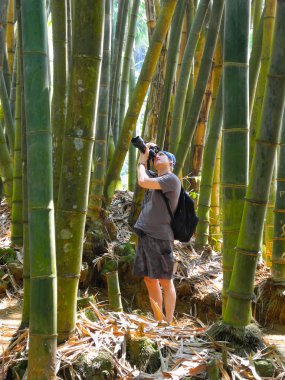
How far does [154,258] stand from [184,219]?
276mm

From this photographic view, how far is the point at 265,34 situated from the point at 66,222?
2.19 meters

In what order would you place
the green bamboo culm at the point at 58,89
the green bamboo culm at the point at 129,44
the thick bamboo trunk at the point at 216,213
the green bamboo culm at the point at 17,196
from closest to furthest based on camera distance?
the green bamboo culm at the point at 58,89 → the green bamboo culm at the point at 17,196 → the thick bamboo trunk at the point at 216,213 → the green bamboo culm at the point at 129,44

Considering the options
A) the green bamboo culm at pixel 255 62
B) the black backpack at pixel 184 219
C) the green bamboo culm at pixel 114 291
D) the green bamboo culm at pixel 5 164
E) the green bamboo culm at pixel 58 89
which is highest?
the green bamboo culm at pixel 255 62

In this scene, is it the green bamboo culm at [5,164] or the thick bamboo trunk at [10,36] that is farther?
the thick bamboo trunk at [10,36]

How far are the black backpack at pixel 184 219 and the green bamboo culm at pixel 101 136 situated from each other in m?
1.25

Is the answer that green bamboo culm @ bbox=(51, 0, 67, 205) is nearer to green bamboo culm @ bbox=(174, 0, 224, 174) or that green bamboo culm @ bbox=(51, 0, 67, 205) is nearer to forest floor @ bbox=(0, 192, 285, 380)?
forest floor @ bbox=(0, 192, 285, 380)

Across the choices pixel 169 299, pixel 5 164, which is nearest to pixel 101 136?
pixel 5 164

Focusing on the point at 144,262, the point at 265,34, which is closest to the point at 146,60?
the point at 265,34

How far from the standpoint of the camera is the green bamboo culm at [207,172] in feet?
13.3

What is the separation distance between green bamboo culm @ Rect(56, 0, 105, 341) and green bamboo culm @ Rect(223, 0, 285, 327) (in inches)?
24.0

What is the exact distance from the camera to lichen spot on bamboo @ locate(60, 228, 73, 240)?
7.20 ft

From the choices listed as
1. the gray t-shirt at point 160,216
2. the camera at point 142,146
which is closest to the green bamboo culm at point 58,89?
the camera at point 142,146

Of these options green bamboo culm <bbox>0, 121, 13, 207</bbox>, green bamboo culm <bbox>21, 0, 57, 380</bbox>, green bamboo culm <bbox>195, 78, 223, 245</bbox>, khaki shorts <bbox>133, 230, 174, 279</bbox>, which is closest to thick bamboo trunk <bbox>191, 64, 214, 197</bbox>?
green bamboo culm <bbox>195, 78, 223, 245</bbox>

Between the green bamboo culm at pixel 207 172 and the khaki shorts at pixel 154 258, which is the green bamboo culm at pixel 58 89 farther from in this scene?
the green bamboo culm at pixel 207 172
